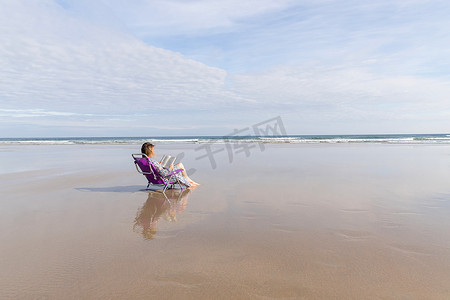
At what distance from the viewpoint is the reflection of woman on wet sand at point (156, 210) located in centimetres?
429

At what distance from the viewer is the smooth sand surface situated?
2.62 meters

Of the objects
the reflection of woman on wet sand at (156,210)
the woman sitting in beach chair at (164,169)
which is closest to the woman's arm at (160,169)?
the woman sitting in beach chair at (164,169)

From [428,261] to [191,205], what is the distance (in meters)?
3.91

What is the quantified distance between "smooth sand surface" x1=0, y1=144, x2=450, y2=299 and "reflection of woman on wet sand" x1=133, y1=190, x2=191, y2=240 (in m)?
0.02

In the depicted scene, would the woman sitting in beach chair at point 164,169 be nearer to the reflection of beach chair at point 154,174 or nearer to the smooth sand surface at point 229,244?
the reflection of beach chair at point 154,174

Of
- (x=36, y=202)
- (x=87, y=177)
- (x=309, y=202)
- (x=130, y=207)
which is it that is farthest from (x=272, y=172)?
(x=36, y=202)

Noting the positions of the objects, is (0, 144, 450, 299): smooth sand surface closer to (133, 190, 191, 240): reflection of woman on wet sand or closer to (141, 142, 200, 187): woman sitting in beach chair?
(133, 190, 191, 240): reflection of woman on wet sand

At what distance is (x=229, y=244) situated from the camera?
3623 mm

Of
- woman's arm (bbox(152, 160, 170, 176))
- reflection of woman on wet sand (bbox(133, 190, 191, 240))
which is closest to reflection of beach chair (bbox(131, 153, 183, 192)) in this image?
woman's arm (bbox(152, 160, 170, 176))

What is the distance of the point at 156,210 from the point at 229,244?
2.23m

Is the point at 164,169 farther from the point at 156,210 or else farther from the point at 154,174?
the point at 156,210

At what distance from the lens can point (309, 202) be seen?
5.64m

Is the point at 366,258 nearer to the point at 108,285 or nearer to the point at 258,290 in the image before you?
the point at 258,290

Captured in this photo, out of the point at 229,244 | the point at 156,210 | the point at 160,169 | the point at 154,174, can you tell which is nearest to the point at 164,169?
the point at 160,169
